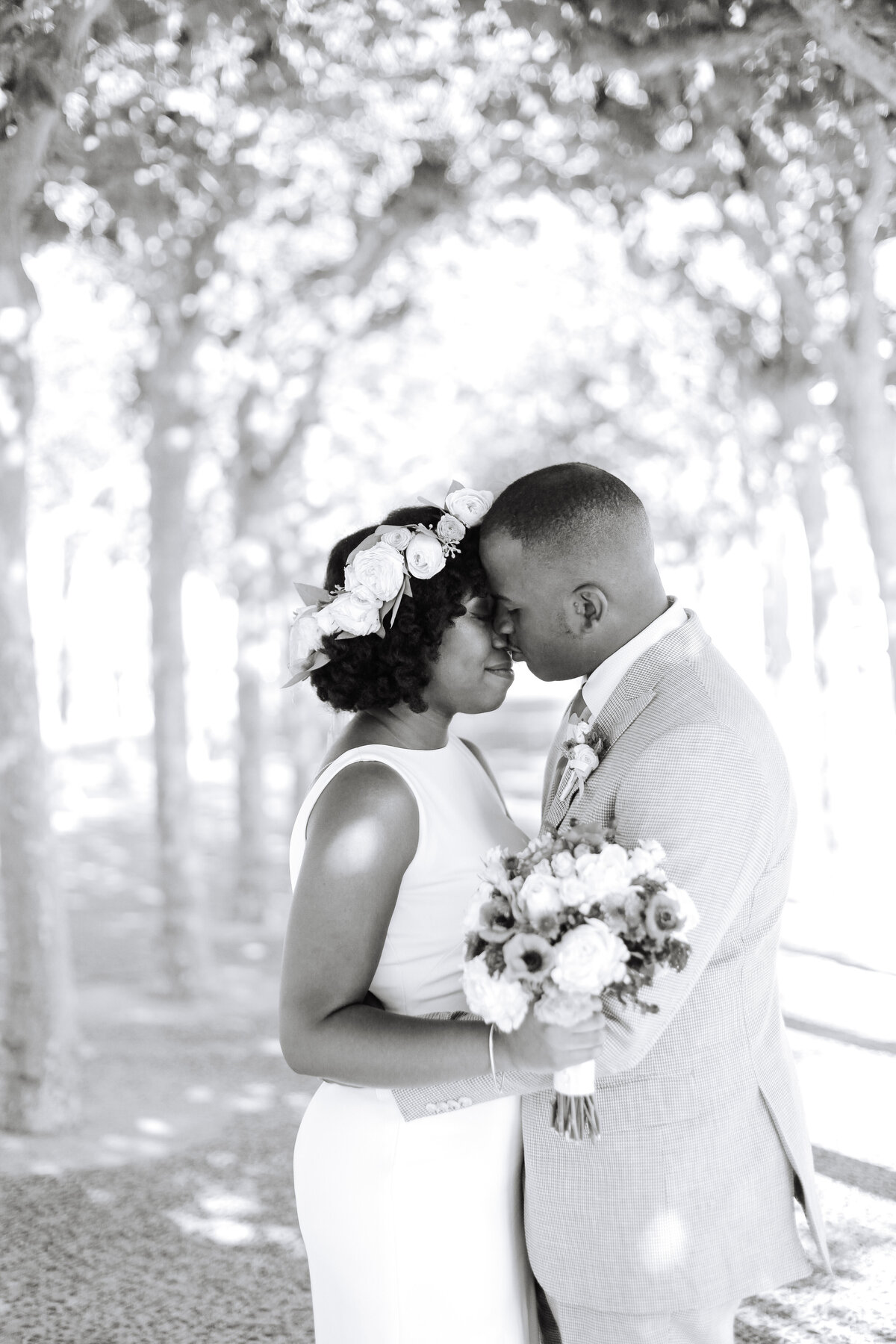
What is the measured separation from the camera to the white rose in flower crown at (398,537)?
2.93m

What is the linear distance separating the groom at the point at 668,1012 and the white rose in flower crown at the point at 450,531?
154 millimetres

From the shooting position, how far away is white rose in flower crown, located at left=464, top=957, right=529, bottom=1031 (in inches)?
87.4

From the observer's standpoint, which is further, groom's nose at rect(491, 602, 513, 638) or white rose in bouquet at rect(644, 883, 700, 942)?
groom's nose at rect(491, 602, 513, 638)

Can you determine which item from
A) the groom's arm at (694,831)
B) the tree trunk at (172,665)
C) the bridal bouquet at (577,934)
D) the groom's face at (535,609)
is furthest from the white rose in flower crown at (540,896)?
the tree trunk at (172,665)

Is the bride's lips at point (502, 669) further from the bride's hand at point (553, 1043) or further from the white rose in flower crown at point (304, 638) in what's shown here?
the bride's hand at point (553, 1043)

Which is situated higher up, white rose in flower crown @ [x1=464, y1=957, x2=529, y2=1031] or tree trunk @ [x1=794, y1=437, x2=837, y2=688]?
tree trunk @ [x1=794, y1=437, x2=837, y2=688]

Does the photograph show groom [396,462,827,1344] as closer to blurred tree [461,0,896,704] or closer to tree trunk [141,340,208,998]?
blurred tree [461,0,896,704]

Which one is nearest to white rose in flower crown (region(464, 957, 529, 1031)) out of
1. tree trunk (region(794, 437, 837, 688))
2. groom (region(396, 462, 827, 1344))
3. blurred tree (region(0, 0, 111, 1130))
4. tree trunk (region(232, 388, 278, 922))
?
groom (region(396, 462, 827, 1344))

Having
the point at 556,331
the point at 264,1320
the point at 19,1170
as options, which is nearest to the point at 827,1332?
the point at 264,1320

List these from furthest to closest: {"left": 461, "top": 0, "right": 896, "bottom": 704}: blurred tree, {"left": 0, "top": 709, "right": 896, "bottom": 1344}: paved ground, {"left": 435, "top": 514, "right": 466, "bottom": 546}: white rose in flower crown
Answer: {"left": 461, "top": 0, "right": 896, "bottom": 704}: blurred tree, {"left": 0, "top": 709, "right": 896, "bottom": 1344}: paved ground, {"left": 435, "top": 514, "right": 466, "bottom": 546}: white rose in flower crown

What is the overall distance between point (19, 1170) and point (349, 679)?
4651mm

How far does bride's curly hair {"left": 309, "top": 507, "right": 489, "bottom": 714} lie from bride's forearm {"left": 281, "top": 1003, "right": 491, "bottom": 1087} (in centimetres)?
78

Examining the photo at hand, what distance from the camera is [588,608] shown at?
111 inches

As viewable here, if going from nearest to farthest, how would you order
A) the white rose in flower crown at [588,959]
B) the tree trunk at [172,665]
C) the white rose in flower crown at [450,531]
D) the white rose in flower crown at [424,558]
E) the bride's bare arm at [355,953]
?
the white rose in flower crown at [588,959] < the bride's bare arm at [355,953] < the white rose in flower crown at [424,558] < the white rose in flower crown at [450,531] < the tree trunk at [172,665]
